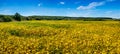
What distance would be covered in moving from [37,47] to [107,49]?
286cm

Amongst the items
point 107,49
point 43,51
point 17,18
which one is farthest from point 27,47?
point 17,18

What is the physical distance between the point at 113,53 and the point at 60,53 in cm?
198

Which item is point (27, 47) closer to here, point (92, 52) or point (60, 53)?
point (60, 53)

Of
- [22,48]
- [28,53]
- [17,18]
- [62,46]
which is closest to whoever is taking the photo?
[28,53]

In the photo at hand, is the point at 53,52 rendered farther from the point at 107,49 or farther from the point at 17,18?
the point at 17,18

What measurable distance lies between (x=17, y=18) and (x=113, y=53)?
78643mm

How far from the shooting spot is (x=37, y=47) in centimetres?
989

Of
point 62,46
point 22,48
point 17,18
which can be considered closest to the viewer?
point 22,48

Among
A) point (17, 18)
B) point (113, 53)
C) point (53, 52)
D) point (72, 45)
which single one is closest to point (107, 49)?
point (113, 53)

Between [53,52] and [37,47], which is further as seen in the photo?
[37,47]

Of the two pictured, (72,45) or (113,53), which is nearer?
(113,53)

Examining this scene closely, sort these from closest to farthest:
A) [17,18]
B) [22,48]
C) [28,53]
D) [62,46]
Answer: [28,53]
[22,48]
[62,46]
[17,18]

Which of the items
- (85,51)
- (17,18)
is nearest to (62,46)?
(85,51)

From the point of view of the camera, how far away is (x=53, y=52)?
9.10m
